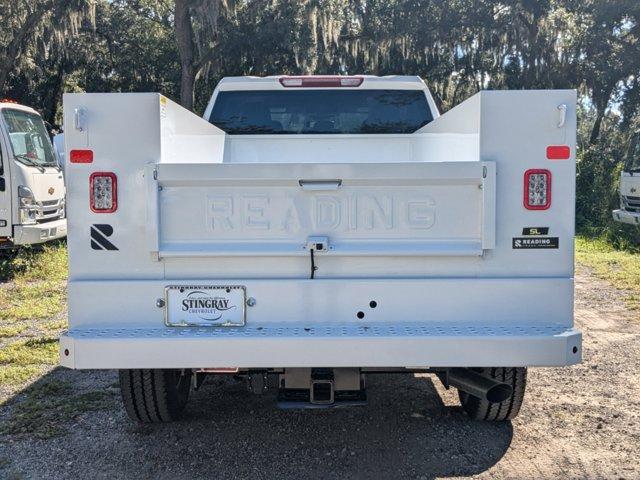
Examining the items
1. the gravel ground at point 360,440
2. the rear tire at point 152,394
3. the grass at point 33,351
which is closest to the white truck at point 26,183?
the grass at point 33,351

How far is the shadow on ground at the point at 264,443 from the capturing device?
3.94 meters

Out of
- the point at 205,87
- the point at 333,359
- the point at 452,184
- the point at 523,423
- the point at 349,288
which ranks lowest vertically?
the point at 523,423

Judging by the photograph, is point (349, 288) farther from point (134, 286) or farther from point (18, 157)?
point (18, 157)

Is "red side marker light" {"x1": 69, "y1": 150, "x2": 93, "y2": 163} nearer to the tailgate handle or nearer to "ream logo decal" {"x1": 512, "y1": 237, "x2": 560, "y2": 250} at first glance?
the tailgate handle

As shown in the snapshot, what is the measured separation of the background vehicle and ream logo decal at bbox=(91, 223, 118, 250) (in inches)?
528

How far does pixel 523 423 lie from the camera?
15.3ft

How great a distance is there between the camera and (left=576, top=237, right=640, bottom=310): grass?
380 inches

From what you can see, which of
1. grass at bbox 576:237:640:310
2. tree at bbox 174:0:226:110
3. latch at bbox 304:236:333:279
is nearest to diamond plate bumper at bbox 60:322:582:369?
latch at bbox 304:236:333:279

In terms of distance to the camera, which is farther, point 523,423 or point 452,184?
point 523,423

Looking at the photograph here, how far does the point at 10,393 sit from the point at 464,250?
3.77 meters

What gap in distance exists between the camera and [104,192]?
3539 millimetres

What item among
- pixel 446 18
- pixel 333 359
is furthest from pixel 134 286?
pixel 446 18

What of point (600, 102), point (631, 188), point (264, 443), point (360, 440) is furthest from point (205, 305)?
point (600, 102)

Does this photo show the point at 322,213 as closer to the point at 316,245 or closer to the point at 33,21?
the point at 316,245
